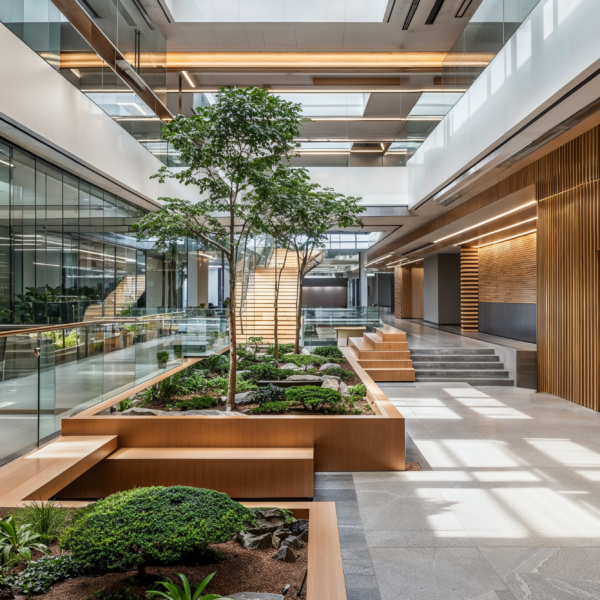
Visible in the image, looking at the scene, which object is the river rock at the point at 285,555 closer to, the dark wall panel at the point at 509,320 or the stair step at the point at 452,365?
the stair step at the point at 452,365

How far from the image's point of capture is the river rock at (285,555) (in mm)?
2453

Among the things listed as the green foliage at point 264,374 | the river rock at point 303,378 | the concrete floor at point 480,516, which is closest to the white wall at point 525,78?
the concrete floor at point 480,516

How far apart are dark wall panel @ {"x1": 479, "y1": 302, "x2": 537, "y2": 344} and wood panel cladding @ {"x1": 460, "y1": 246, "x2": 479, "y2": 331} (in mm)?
310

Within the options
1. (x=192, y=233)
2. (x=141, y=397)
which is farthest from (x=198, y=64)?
(x=141, y=397)

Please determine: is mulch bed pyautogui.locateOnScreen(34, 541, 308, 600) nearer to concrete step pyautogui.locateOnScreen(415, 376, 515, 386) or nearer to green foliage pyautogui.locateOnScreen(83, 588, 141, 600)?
green foliage pyautogui.locateOnScreen(83, 588, 141, 600)

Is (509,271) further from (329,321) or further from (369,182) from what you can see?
(329,321)

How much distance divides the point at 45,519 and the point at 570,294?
8037 mm

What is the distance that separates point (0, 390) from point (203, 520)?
269 centimetres

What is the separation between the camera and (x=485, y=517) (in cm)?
364

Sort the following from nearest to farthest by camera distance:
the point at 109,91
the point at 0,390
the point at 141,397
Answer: the point at 0,390, the point at 141,397, the point at 109,91

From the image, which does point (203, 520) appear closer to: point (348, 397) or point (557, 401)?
point (348, 397)

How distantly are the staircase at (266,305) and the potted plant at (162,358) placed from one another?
312 inches

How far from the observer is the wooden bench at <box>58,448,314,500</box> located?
165 inches

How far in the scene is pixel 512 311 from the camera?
43.3 ft
